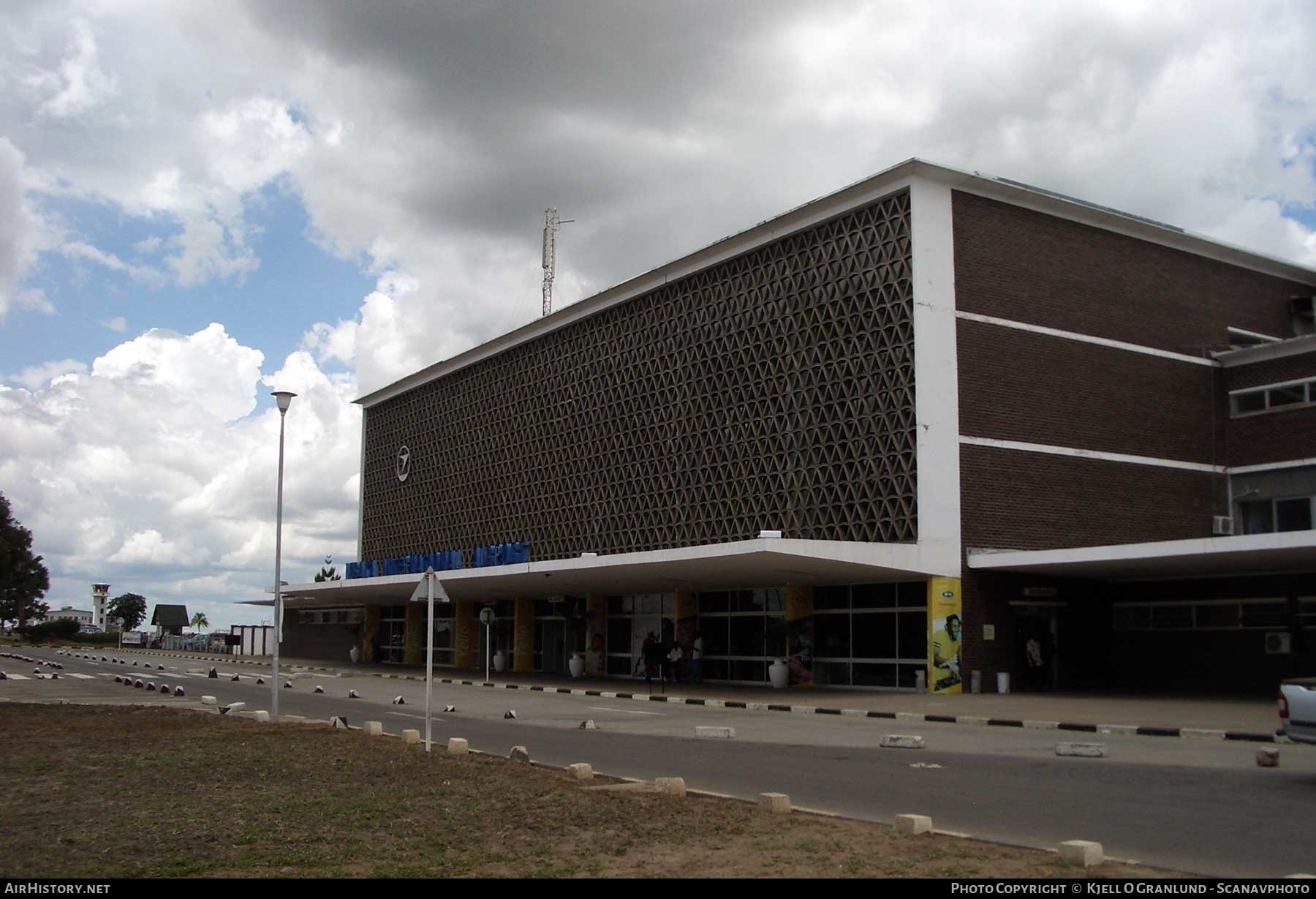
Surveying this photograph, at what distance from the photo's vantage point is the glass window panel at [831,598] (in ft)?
107

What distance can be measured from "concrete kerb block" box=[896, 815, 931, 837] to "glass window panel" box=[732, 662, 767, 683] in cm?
2627

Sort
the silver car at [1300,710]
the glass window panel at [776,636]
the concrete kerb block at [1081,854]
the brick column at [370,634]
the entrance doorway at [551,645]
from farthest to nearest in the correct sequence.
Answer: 1. the brick column at [370,634]
2. the entrance doorway at [551,645]
3. the glass window panel at [776,636]
4. the silver car at [1300,710]
5. the concrete kerb block at [1081,854]

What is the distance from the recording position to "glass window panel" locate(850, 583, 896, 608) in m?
31.2

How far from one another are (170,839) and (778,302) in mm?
28465

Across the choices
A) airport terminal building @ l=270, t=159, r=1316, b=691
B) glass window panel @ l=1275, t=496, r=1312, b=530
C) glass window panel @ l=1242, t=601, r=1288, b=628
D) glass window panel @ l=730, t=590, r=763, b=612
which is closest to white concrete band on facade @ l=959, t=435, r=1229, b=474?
airport terminal building @ l=270, t=159, r=1316, b=691

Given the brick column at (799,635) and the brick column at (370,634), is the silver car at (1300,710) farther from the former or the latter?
the brick column at (370,634)

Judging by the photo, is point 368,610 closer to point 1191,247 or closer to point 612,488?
point 612,488

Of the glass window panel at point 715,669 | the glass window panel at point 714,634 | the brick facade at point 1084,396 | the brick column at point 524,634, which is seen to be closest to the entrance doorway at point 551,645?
the brick column at point 524,634

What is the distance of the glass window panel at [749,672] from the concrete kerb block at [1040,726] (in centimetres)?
1450

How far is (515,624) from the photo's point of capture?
4791 cm

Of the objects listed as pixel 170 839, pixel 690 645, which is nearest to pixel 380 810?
pixel 170 839

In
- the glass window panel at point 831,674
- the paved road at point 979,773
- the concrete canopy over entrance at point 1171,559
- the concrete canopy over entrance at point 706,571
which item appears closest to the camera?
the paved road at point 979,773

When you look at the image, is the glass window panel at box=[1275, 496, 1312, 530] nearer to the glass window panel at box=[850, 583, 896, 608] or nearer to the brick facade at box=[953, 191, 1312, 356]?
the brick facade at box=[953, 191, 1312, 356]

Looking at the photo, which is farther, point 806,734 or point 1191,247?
point 1191,247
